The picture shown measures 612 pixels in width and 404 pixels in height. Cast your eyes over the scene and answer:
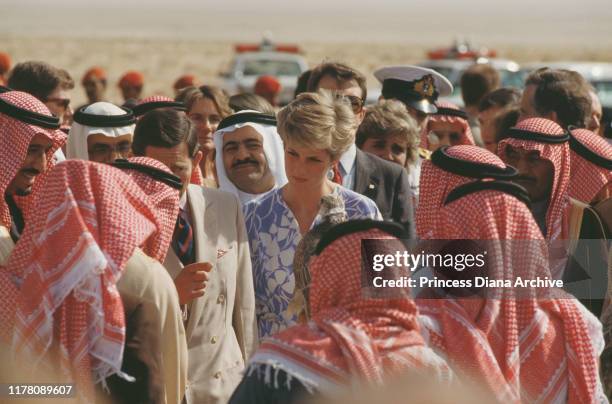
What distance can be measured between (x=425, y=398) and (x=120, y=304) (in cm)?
101

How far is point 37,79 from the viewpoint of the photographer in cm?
713

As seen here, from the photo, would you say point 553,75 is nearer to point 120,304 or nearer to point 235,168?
point 235,168

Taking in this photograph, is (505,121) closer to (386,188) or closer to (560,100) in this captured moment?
(560,100)

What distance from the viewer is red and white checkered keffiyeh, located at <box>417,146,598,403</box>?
3.72 m

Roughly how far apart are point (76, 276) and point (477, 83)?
6633 millimetres

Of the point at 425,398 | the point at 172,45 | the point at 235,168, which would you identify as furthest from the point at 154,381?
the point at 172,45

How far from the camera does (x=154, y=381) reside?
12.1 ft

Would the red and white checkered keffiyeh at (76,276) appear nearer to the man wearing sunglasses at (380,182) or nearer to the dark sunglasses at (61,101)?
the man wearing sunglasses at (380,182)

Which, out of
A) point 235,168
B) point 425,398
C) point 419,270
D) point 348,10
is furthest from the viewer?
point 348,10

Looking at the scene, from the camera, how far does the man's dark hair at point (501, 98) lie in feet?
27.0

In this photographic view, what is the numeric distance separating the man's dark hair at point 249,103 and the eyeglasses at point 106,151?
91 centimetres

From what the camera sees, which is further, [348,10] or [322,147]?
[348,10]

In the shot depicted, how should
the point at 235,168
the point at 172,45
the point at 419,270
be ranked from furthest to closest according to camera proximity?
the point at 172,45, the point at 235,168, the point at 419,270

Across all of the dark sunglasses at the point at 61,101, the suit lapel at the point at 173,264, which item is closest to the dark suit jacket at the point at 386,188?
the suit lapel at the point at 173,264
